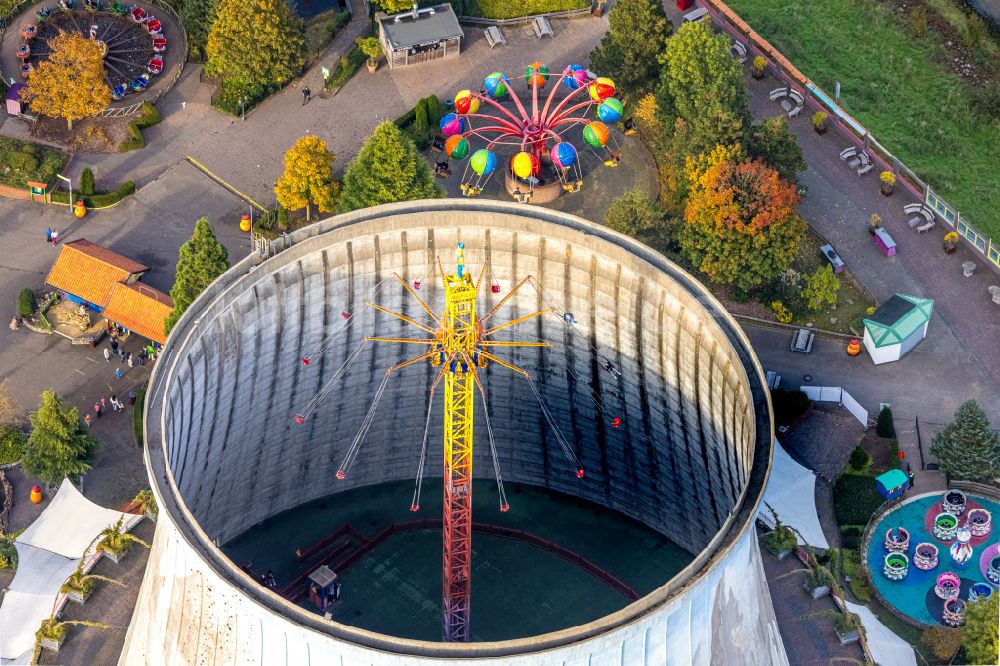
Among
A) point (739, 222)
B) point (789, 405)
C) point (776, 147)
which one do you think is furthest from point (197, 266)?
point (776, 147)

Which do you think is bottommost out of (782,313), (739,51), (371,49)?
(782,313)

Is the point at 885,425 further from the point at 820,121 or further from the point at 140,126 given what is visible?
the point at 140,126

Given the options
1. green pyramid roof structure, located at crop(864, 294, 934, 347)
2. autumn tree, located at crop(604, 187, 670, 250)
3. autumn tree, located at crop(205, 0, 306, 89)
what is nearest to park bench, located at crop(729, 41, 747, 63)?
autumn tree, located at crop(604, 187, 670, 250)

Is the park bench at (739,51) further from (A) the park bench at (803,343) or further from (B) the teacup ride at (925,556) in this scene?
(B) the teacup ride at (925,556)

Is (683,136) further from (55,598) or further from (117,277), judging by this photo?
(55,598)

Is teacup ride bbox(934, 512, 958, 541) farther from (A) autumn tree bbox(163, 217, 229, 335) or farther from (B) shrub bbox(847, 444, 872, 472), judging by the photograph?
(A) autumn tree bbox(163, 217, 229, 335)
